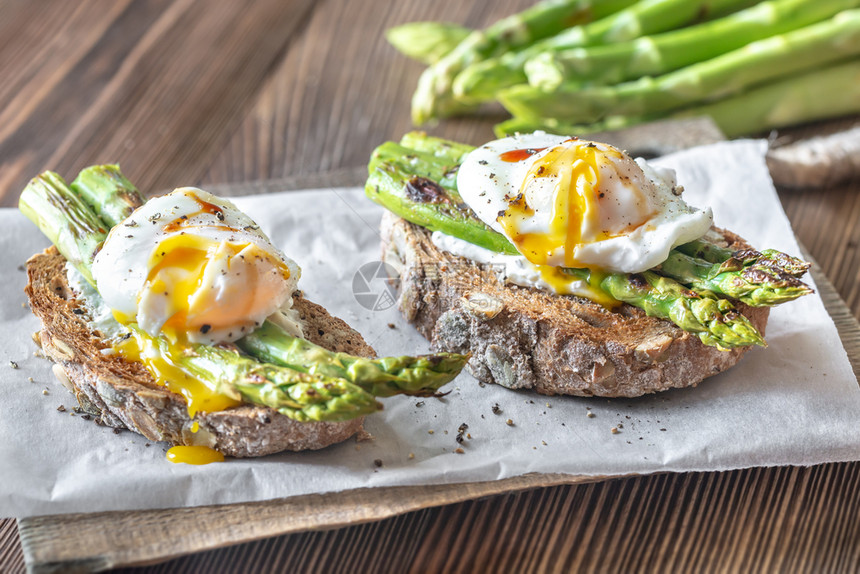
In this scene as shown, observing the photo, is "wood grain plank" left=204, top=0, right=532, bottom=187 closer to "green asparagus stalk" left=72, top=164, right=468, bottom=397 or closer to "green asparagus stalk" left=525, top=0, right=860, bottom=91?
A: "green asparagus stalk" left=525, top=0, right=860, bottom=91

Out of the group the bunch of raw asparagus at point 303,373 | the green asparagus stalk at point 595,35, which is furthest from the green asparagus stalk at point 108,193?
the green asparagus stalk at point 595,35

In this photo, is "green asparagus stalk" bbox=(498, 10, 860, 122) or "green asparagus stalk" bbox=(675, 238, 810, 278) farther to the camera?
"green asparagus stalk" bbox=(498, 10, 860, 122)

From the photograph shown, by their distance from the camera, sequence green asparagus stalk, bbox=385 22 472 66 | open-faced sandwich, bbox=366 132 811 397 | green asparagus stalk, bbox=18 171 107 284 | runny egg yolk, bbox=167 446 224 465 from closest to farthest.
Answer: runny egg yolk, bbox=167 446 224 465 → open-faced sandwich, bbox=366 132 811 397 → green asparagus stalk, bbox=18 171 107 284 → green asparagus stalk, bbox=385 22 472 66

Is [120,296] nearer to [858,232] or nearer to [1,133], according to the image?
[1,133]

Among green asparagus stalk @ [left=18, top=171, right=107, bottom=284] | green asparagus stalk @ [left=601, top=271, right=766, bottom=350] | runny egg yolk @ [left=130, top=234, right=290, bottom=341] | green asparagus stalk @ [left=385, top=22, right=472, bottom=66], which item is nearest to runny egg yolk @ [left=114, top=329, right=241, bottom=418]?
runny egg yolk @ [left=130, top=234, right=290, bottom=341]

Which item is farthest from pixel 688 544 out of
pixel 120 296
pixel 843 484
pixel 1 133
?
pixel 1 133

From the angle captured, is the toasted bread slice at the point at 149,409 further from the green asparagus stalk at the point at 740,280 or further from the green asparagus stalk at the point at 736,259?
the green asparagus stalk at the point at 736,259
